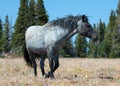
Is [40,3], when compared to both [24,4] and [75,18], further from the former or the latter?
[75,18]

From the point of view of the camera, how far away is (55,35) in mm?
14703

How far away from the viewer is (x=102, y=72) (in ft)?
58.0

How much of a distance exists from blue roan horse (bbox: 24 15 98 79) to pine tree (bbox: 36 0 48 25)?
53406 millimetres

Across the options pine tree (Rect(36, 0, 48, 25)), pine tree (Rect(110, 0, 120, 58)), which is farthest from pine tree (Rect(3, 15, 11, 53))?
pine tree (Rect(110, 0, 120, 58))

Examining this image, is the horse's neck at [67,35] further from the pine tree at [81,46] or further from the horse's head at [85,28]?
the pine tree at [81,46]

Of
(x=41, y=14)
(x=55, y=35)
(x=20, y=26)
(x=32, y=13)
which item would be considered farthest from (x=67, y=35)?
(x=32, y=13)

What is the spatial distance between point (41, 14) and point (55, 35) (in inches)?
2175

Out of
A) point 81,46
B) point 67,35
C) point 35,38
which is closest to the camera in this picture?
point 67,35

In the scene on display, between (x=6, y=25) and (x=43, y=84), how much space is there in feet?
279

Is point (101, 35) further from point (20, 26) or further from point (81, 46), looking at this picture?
point (20, 26)

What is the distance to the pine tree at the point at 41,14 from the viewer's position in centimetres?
6897

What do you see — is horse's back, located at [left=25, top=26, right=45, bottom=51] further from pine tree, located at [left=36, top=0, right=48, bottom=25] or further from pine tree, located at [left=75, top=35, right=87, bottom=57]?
pine tree, located at [left=75, top=35, right=87, bottom=57]

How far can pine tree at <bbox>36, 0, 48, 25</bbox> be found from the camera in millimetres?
68975

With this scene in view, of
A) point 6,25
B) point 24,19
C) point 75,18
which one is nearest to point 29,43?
point 75,18
